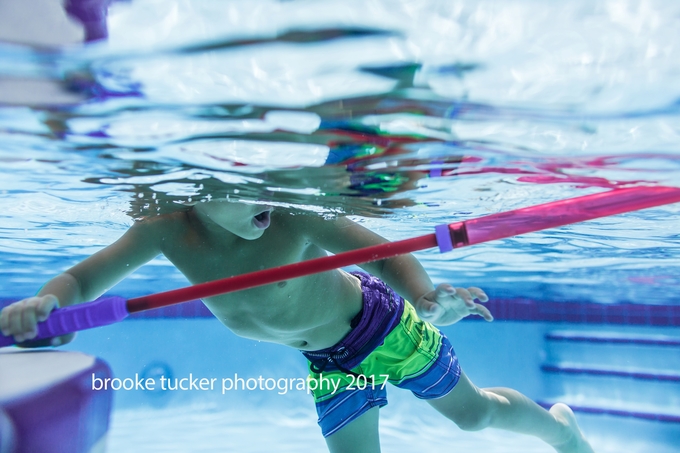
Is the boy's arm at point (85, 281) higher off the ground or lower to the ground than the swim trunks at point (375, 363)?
higher

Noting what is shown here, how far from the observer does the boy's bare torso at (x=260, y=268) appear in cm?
450

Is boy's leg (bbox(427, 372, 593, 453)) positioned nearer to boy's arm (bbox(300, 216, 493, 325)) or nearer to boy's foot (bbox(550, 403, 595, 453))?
boy's foot (bbox(550, 403, 595, 453))

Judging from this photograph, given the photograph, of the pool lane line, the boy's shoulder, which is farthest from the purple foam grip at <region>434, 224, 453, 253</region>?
the boy's shoulder

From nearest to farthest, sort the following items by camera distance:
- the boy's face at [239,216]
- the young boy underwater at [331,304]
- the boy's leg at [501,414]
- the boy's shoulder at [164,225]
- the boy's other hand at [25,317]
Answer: the boy's other hand at [25,317] → the young boy underwater at [331,304] → the boy's face at [239,216] → the boy's shoulder at [164,225] → the boy's leg at [501,414]

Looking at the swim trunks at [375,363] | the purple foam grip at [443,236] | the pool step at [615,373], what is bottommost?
the pool step at [615,373]

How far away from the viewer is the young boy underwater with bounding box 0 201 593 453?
4.12 m

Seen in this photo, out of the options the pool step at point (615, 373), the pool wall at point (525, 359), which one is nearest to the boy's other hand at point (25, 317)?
the pool wall at point (525, 359)

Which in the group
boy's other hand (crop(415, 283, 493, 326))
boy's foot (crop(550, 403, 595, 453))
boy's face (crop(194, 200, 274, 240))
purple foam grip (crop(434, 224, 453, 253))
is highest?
boy's face (crop(194, 200, 274, 240))

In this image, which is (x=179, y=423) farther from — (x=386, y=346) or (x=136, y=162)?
(x=136, y=162)

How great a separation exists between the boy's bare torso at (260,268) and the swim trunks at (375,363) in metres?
0.38

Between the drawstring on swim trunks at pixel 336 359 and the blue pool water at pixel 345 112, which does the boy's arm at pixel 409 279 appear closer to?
the blue pool water at pixel 345 112

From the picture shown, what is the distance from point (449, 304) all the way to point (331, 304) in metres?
1.84

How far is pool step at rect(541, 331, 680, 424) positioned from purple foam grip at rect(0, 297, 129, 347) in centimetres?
1161

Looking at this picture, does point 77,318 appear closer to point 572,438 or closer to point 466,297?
point 466,297
